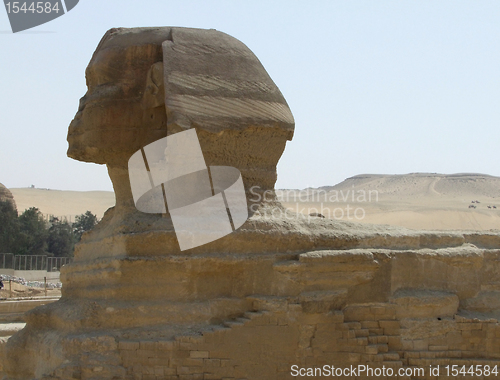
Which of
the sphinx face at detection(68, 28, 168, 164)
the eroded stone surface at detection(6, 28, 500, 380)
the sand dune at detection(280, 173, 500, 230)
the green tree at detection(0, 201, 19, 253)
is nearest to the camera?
the eroded stone surface at detection(6, 28, 500, 380)

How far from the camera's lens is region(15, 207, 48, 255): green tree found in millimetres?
30828

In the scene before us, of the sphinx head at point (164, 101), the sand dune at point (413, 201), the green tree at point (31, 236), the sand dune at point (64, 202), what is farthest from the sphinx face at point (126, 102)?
the sand dune at point (64, 202)

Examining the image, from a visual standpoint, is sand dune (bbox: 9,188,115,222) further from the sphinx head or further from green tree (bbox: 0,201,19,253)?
the sphinx head

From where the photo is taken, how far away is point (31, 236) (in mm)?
31219

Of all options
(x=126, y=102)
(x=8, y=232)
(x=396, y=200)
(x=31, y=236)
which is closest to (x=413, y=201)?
(x=396, y=200)

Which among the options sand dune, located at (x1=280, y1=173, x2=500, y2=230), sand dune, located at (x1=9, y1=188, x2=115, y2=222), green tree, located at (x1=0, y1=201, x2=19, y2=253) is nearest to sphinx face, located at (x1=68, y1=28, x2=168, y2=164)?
sand dune, located at (x1=280, y1=173, x2=500, y2=230)

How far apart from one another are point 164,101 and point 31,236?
85.7ft

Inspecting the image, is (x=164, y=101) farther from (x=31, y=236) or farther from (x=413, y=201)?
(x=413, y=201)

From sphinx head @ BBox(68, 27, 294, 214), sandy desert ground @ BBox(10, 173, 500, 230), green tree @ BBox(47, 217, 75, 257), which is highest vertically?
sphinx head @ BBox(68, 27, 294, 214)

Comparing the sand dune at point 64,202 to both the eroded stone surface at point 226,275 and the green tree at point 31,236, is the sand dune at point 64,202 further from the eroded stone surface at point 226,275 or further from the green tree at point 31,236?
the eroded stone surface at point 226,275

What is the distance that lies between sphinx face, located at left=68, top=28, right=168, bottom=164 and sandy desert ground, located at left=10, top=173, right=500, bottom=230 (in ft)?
88.5

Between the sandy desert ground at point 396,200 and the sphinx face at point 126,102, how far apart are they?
27.0m

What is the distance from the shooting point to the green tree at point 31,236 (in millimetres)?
30828

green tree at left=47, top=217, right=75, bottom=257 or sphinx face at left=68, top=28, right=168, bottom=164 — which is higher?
sphinx face at left=68, top=28, right=168, bottom=164
